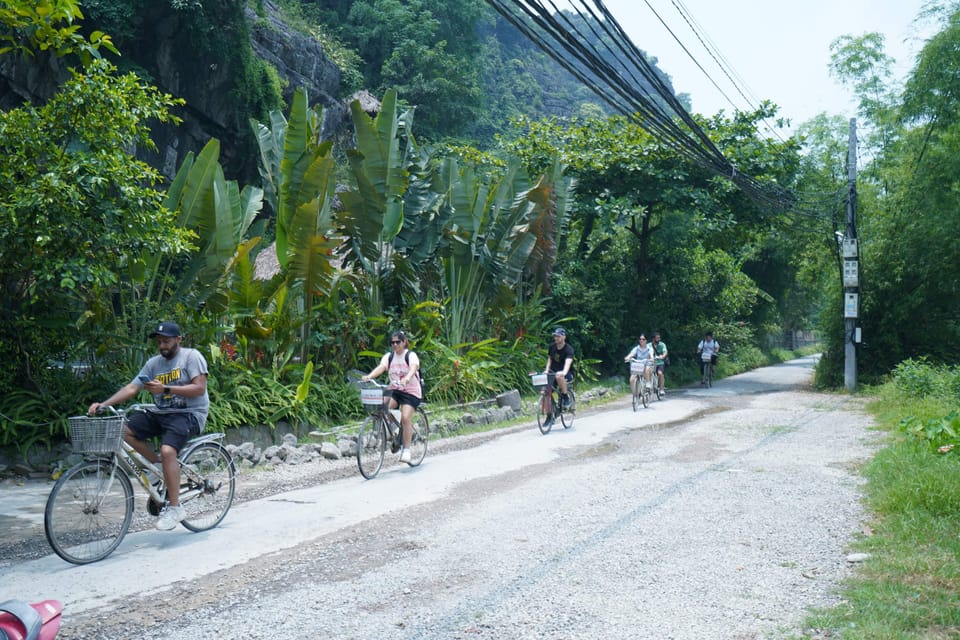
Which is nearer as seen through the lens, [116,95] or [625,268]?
[116,95]

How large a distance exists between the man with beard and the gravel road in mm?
939

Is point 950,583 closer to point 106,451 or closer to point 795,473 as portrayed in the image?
point 795,473

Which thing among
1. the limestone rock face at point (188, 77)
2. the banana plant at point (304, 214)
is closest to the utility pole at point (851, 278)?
the banana plant at point (304, 214)

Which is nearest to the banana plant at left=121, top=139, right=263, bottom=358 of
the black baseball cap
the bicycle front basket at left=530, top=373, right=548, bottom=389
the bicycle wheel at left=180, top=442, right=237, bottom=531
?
the bicycle wheel at left=180, top=442, right=237, bottom=531

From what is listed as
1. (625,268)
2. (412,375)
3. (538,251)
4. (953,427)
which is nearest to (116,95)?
(412,375)

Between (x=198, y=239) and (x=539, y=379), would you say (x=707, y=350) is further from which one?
(x=198, y=239)

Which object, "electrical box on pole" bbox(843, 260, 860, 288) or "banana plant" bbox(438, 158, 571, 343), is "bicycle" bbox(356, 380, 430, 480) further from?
"electrical box on pole" bbox(843, 260, 860, 288)

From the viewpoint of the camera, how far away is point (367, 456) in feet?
31.2

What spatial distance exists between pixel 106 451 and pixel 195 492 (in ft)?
3.89

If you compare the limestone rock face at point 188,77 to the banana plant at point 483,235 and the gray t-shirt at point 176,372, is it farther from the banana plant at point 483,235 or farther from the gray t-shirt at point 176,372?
the gray t-shirt at point 176,372

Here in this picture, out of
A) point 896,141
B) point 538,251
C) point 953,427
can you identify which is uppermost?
point 896,141

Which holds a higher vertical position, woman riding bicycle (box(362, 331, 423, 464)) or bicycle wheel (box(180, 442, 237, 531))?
woman riding bicycle (box(362, 331, 423, 464))

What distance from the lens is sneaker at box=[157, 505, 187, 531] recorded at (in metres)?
6.60

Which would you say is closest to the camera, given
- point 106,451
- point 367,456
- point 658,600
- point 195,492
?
point 658,600
